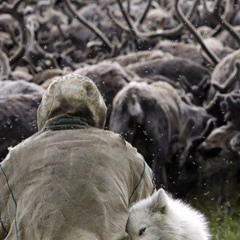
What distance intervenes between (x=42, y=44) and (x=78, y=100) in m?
18.7

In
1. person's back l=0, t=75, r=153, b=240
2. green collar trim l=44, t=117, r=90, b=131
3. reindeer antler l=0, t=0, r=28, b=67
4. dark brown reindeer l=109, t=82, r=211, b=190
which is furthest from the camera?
reindeer antler l=0, t=0, r=28, b=67

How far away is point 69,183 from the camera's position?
16.3 feet

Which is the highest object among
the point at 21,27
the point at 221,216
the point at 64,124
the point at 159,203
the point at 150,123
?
the point at 64,124

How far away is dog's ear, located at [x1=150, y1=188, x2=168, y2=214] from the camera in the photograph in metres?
5.07

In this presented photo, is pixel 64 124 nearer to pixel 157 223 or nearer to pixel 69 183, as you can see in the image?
pixel 69 183

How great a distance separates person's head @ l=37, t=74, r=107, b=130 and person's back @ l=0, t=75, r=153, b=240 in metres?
0.02

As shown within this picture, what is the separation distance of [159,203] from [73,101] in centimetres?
67

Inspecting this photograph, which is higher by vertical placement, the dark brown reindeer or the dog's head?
the dog's head

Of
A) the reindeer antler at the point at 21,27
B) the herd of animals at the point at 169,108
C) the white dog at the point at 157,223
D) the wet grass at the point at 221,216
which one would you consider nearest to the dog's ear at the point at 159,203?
the white dog at the point at 157,223

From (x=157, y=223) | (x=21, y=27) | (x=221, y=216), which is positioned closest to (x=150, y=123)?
(x=221, y=216)

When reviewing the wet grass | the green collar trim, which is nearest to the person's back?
the green collar trim

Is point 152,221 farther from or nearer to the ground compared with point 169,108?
farther from the ground

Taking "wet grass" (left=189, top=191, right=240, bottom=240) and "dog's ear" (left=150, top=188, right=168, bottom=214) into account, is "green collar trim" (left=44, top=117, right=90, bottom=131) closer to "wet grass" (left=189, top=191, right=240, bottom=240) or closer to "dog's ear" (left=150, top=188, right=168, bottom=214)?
"dog's ear" (left=150, top=188, right=168, bottom=214)

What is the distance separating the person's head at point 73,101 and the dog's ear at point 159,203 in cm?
52
